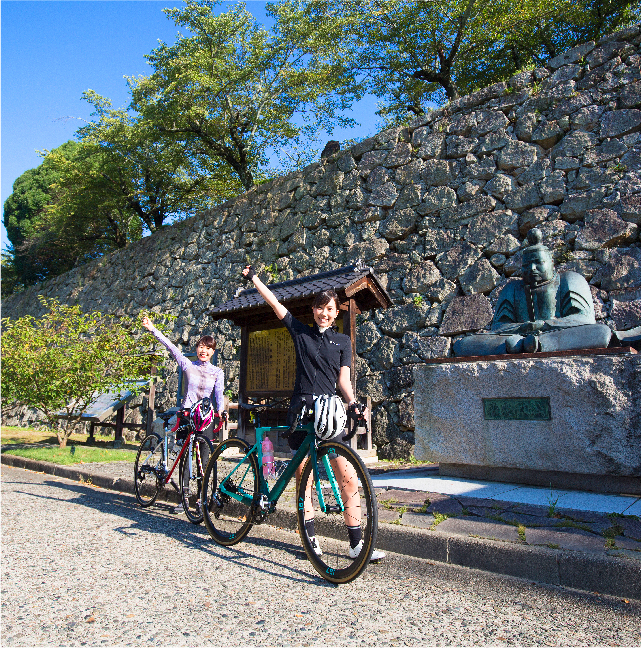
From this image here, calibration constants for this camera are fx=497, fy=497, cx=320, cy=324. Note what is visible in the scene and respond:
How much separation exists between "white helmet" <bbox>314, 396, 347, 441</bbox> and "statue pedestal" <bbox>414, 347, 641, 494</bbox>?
7.79 ft

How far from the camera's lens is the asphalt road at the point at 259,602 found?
A: 2168 millimetres

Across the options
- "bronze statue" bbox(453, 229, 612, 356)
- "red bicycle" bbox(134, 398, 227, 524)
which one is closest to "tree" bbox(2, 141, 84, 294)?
"red bicycle" bbox(134, 398, 227, 524)

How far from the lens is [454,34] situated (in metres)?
12.2

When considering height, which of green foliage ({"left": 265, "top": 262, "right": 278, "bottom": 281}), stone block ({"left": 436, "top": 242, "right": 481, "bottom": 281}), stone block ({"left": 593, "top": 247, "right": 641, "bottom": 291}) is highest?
green foliage ({"left": 265, "top": 262, "right": 278, "bottom": 281})

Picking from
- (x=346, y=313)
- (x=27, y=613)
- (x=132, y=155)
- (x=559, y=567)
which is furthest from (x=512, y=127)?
(x=132, y=155)

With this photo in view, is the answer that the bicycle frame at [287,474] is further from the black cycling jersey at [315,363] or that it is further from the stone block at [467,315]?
the stone block at [467,315]

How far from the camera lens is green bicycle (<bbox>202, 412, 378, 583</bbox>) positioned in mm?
2752

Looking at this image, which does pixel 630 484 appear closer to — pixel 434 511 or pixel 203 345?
pixel 434 511

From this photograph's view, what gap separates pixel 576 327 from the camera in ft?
15.1

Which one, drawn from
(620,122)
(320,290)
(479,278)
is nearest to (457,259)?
(479,278)

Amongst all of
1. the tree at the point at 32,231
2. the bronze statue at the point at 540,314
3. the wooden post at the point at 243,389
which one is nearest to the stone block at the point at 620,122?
the bronze statue at the point at 540,314

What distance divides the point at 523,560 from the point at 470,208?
6671mm

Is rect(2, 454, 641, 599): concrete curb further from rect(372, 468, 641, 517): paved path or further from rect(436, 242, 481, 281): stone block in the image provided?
rect(436, 242, 481, 281): stone block

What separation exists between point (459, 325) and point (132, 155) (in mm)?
11541
